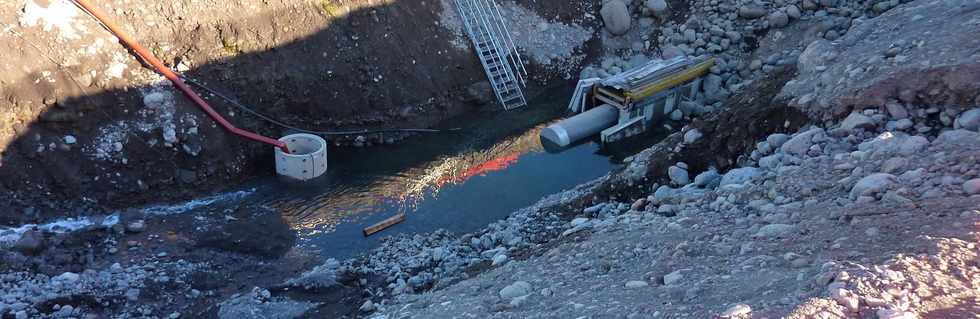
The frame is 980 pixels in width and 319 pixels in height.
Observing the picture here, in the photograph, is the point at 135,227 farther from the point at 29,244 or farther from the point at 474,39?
the point at 474,39

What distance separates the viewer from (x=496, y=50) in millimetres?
19062

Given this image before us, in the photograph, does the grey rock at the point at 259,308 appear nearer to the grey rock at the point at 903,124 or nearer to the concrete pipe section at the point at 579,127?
the concrete pipe section at the point at 579,127

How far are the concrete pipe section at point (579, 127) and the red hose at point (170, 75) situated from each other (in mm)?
5846

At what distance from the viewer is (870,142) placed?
9.43m

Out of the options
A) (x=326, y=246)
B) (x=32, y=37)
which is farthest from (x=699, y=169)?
(x=32, y=37)

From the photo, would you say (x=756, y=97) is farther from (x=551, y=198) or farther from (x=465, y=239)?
(x=465, y=239)

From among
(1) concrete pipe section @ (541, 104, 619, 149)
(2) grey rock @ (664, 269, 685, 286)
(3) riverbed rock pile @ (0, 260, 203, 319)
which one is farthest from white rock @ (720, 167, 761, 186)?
(3) riverbed rock pile @ (0, 260, 203, 319)

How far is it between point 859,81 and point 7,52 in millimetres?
13921

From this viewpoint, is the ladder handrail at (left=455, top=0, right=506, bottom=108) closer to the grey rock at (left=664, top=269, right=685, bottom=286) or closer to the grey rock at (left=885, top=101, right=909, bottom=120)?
the grey rock at (left=885, top=101, right=909, bottom=120)

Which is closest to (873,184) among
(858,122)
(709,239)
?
(709,239)

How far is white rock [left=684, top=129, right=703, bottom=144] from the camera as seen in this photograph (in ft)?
41.3

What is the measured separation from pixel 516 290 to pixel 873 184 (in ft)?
13.0

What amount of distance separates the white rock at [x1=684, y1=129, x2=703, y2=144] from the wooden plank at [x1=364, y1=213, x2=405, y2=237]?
5.22m

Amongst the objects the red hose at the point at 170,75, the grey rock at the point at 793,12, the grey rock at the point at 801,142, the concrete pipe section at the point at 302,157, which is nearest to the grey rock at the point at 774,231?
the grey rock at the point at 801,142
